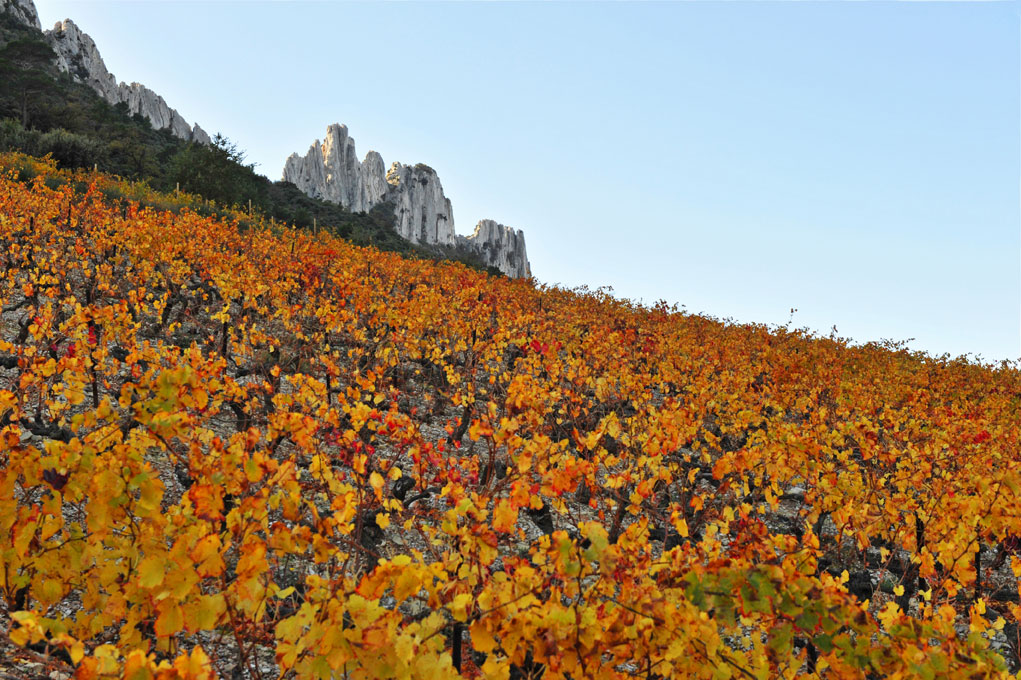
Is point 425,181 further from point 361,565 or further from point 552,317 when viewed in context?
point 361,565

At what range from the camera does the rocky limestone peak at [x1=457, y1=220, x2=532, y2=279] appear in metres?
120

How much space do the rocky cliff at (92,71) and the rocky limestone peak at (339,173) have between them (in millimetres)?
19379

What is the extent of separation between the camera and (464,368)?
521 inches

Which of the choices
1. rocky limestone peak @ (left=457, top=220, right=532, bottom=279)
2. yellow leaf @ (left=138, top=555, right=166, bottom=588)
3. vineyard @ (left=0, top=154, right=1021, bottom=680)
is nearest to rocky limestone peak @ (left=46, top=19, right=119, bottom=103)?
rocky limestone peak @ (left=457, top=220, right=532, bottom=279)

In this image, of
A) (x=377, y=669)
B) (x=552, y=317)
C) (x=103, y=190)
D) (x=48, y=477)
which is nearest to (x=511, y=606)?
(x=377, y=669)

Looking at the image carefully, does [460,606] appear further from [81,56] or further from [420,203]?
[420,203]

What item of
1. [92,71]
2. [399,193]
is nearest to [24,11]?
[92,71]

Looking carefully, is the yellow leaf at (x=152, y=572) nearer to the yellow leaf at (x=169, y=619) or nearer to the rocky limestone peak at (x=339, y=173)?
the yellow leaf at (x=169, y=619)

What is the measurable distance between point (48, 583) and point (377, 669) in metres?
2.03

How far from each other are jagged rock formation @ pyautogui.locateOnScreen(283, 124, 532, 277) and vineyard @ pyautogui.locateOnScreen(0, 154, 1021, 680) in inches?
3852


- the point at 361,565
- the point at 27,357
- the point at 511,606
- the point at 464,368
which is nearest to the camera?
the point at 511,606

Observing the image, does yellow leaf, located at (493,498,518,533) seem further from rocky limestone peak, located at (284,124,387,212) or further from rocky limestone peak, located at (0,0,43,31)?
rocky limestone peak, located at (284,124,387,212)

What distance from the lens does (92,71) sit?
83.3 m

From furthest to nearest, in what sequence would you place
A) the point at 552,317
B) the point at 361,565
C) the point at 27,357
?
the point at 552,317, the point at 27,357, the point at 361,565
